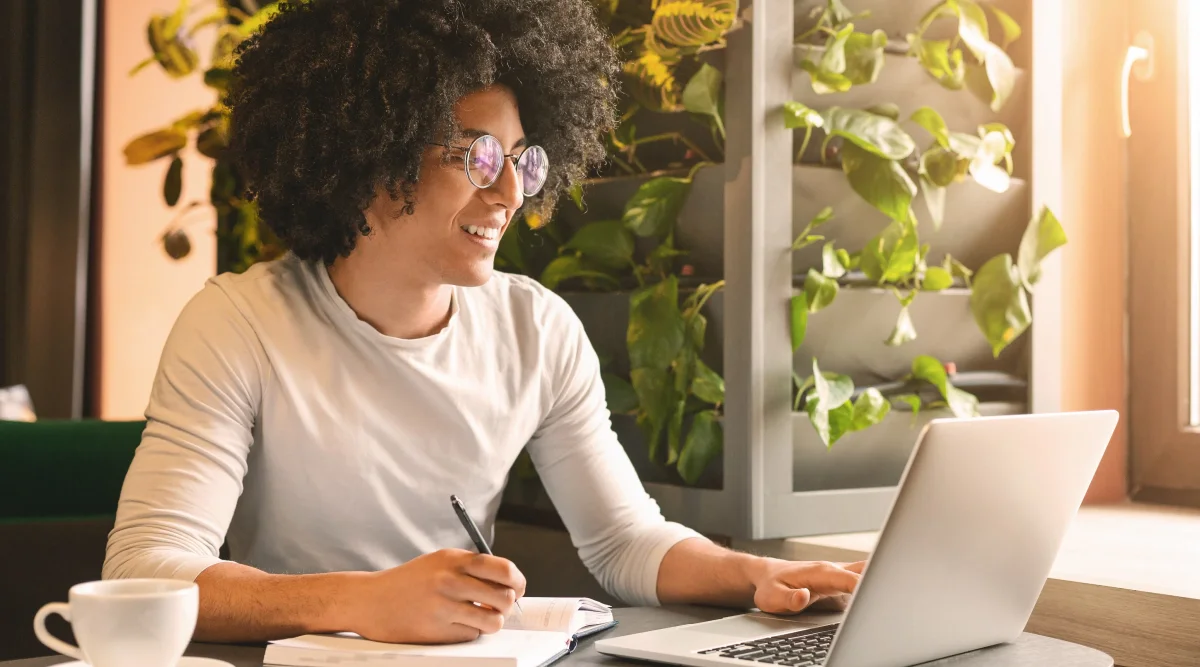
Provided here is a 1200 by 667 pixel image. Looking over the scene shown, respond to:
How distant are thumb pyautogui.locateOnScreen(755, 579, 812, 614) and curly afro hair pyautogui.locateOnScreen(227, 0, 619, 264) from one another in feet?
2.10

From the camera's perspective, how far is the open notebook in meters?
0.91

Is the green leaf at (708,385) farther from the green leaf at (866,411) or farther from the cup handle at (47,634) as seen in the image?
the cup handle at (47,634)

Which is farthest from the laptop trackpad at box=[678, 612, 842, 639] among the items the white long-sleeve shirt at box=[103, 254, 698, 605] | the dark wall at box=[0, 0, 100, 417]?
the dark wall at box=[0, 0, 100, 417]

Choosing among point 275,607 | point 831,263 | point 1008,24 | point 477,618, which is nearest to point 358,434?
point 275,607

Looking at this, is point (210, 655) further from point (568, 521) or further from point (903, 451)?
point (903, 451)

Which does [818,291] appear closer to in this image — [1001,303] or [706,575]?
[1001,303]

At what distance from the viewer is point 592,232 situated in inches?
72.1

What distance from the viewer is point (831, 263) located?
1.68 meters

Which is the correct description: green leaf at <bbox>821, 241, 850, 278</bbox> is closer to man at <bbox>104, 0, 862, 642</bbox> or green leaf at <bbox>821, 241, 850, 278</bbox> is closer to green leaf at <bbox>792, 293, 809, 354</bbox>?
green leaf at <bbox>792, 293, 809, 354</bbox>

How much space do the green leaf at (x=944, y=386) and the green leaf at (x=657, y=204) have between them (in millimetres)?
439

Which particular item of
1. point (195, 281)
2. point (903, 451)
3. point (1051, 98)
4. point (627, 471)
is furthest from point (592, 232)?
point (195, 281)

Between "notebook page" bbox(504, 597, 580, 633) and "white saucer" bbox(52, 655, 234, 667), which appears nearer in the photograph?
"white saucer" bbox(52, 655, 234, 667)

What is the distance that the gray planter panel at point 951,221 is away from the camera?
5.73 ft

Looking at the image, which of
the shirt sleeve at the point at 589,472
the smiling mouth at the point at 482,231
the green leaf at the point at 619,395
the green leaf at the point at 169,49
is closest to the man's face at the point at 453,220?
the smiling mouth at the point at 482,231
